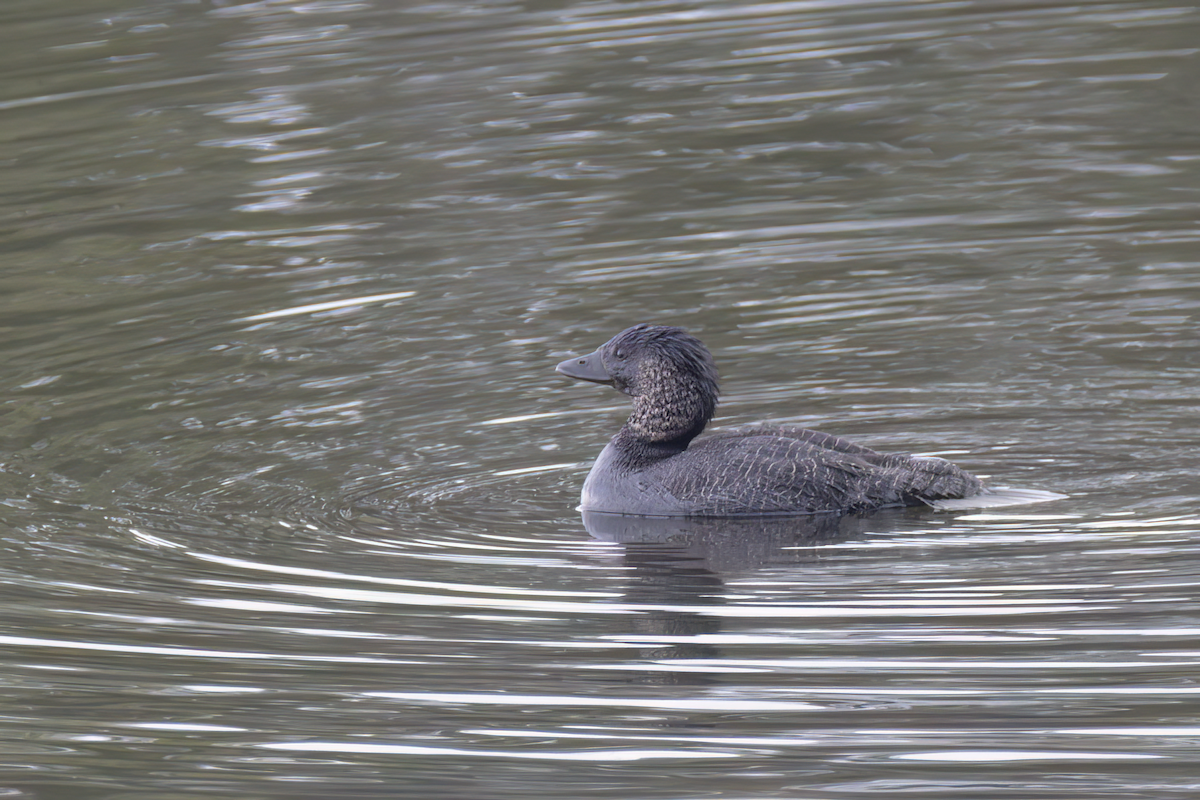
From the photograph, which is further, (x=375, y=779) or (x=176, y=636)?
(x=176, y=636)

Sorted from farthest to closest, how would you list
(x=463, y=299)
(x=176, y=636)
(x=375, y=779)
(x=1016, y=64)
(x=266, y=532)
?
(x=1016, y=64), (x=463, y=299), (x=266, y=532), (x=176, y=636), (x=375, y=779)

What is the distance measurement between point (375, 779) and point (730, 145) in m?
11.2

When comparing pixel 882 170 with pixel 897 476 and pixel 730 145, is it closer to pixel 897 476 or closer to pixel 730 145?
pixel 730 145

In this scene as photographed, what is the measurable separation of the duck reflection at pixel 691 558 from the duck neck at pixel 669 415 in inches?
19.4

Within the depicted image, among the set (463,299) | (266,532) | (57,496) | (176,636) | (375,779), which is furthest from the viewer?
(463,299)

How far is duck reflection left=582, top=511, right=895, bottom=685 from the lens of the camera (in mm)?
7500

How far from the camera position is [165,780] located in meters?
6.03

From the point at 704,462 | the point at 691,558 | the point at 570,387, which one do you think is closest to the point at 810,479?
the point at 704,462

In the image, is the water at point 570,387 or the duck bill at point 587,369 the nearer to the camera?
the water at point 570,387

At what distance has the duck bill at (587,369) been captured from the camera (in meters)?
10.1

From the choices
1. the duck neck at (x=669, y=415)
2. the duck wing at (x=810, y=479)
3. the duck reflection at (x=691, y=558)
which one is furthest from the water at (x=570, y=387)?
the duck neck at (x=669, y=415)

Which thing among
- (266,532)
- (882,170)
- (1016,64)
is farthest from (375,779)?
(1016,64)

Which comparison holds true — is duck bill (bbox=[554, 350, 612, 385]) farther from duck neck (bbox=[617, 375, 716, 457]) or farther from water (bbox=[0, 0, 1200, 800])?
water (bbox=[0, 0, 1200, 800])

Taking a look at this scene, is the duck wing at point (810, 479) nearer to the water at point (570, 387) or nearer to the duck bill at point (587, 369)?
the water at point (570, 387)
